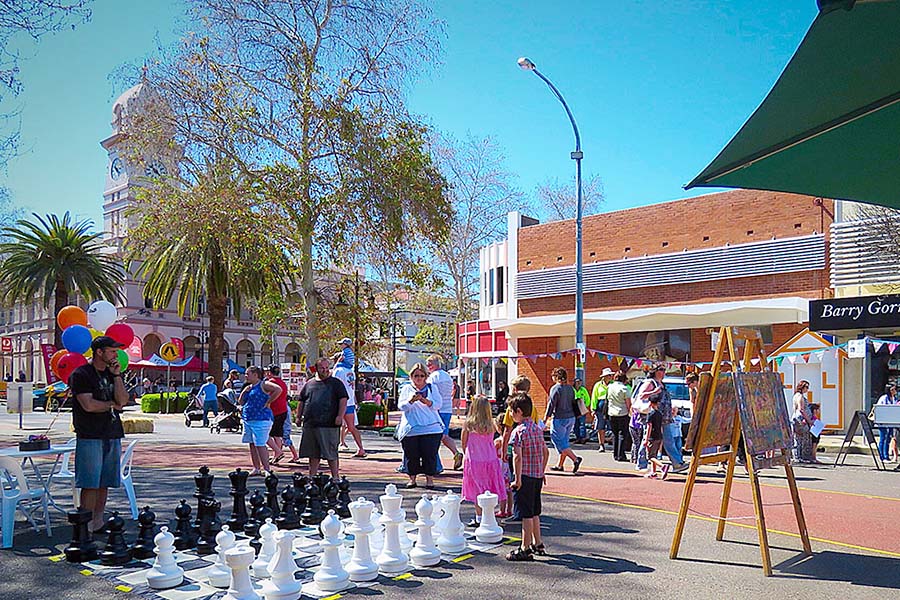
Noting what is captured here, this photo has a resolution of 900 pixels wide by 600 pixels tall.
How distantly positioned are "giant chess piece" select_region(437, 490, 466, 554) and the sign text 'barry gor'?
17263 millimetres

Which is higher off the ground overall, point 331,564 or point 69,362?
point 69,362

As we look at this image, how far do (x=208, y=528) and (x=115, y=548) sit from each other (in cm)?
87

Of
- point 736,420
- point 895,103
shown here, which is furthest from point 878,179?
point 736,420

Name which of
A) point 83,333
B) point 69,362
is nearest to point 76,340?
point 83,333

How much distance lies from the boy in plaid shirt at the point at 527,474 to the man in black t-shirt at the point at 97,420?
378 cm

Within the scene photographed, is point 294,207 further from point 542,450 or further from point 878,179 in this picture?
point 878,179

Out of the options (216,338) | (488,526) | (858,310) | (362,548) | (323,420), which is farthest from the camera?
(216,338)

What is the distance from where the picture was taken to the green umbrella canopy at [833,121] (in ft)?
11.8

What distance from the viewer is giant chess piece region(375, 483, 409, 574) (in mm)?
6441

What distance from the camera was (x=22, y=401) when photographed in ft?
66.3

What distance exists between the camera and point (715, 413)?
7207 mm

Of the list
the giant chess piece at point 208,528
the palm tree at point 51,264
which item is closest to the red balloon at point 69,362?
the giant chess piece at point 208,528

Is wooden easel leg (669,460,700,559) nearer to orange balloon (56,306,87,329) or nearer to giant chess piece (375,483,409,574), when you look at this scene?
giant chess piece (375,483,409,574)

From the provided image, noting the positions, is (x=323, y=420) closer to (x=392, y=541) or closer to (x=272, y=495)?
(x=272, y=495)
